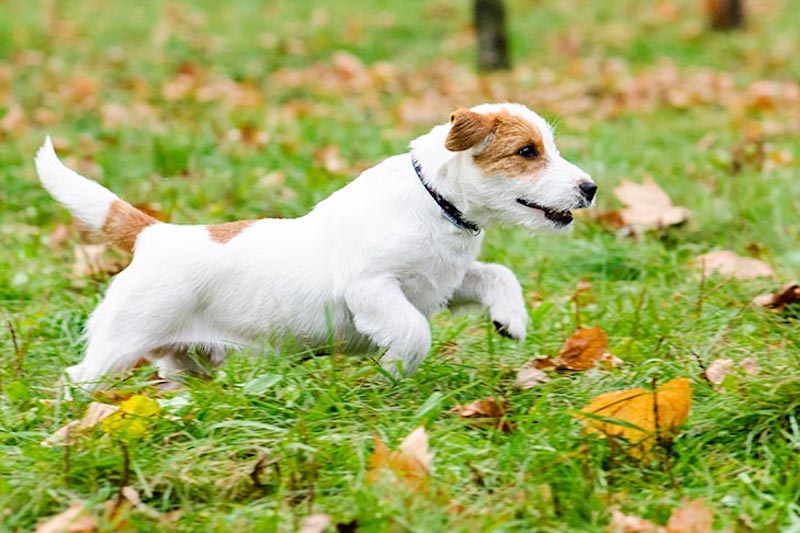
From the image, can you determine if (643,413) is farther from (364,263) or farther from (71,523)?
(71,523)

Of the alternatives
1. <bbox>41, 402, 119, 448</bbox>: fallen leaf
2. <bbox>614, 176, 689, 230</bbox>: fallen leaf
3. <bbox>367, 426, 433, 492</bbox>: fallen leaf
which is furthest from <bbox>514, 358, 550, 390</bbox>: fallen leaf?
<bbox>614, 176, 689, 230</bbox>: fallen leaf

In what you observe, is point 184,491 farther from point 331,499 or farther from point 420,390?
point 420,390

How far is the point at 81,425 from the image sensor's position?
110 inches

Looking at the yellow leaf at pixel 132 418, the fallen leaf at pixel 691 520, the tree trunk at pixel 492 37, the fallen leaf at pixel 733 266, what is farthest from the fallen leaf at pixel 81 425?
the tree trunk at pixel 492 37

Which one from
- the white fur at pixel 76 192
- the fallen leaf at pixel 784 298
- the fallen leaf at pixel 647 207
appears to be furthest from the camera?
the fallen leaf at pixel 647 207

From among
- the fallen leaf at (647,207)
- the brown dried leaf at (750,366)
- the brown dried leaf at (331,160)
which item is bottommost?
the brown dried leaf at (331,160)

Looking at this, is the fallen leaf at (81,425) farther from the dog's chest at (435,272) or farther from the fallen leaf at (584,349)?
the fallen leaf at (584,349)

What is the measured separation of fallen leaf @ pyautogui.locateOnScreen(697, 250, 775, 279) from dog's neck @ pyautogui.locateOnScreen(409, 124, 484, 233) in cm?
133

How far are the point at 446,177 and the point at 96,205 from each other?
1.11 meters

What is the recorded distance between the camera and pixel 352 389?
10.1 feet

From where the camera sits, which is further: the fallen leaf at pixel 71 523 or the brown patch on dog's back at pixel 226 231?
the brown patch on dog's back at pixel 226 231

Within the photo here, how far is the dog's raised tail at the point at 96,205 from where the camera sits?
350 cm

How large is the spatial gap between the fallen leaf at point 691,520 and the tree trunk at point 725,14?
9.57 meters

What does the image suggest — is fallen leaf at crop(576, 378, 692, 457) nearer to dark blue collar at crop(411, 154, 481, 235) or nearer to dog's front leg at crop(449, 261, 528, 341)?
A: dog's front leg at crop(449, 261, 528, 341)
